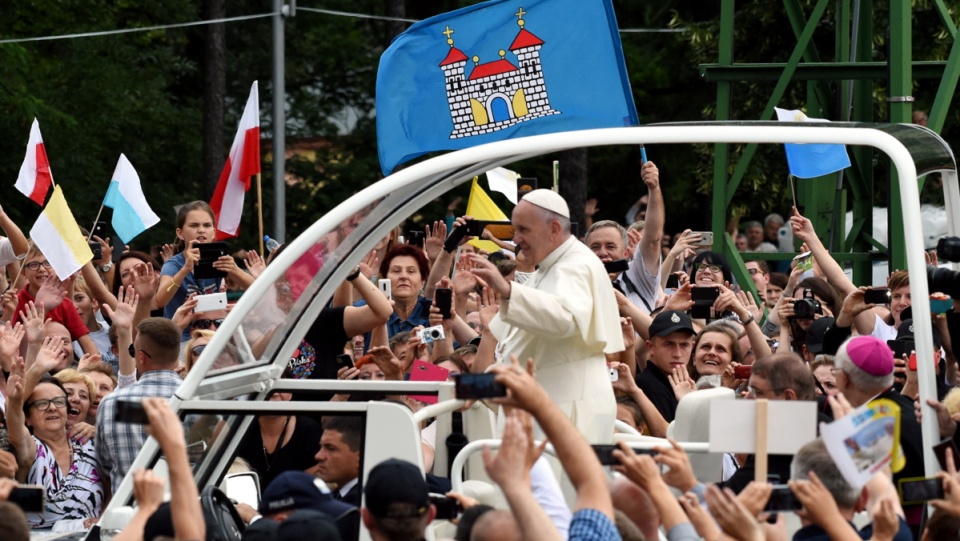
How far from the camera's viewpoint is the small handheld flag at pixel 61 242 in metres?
10.7

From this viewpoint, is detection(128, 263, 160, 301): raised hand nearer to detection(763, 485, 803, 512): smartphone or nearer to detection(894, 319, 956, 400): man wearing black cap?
detection(894, 319, 956, 400): man wearing black cap

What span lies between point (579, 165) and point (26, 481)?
17103mm

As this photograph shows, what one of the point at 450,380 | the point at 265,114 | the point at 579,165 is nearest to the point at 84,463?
the point at 450,380

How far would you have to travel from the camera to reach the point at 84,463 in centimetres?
853

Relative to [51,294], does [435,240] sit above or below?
above

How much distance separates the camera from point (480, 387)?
15.6 feet

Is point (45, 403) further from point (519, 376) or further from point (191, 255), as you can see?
point (519, 376)

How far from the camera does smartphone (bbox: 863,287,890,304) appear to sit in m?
7.78

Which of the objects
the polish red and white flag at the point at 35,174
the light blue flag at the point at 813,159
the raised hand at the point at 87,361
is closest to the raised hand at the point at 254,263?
the raised hand at the point at 87,361

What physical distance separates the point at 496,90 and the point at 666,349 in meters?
1.69

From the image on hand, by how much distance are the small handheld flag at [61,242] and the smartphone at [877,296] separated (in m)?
5.38

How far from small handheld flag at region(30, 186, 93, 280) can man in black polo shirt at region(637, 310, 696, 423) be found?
4.11 meters

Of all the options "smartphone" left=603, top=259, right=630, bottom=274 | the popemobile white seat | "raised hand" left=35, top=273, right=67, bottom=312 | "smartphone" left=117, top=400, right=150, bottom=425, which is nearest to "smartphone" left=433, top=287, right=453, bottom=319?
"smartphone" left=603, top=259, right=630, bottom=274

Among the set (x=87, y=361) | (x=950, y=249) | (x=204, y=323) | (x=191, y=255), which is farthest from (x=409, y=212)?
(x=204, y=323)
